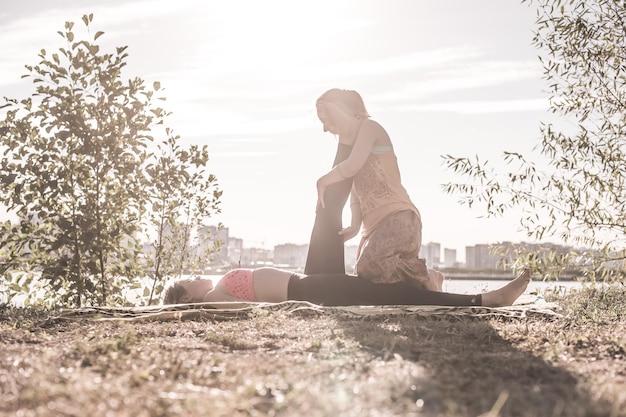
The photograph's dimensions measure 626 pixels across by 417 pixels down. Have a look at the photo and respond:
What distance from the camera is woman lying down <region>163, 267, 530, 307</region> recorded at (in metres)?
6.06

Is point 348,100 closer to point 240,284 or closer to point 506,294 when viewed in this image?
point 240,284

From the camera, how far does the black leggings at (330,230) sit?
22.1 feet

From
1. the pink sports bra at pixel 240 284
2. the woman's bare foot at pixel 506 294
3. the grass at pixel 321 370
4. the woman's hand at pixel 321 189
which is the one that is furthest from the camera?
the pink sports bra at pixel 240 284

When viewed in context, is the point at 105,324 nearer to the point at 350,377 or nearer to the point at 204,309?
the point at 204,309

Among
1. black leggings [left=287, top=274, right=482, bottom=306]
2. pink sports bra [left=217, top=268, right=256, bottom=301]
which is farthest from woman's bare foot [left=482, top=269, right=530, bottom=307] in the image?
pink sports bra [left=217, top=268, right=256, bottom=301]

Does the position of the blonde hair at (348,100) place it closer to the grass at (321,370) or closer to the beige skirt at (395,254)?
the beige skirt at (395,254)

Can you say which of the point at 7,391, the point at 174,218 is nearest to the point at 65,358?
the point at 7,391

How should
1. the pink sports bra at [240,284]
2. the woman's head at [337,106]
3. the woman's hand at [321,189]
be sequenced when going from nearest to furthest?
the woman's hand at [321,189]
the pink sports bra at [240,284]
the woman's head at [337,106]

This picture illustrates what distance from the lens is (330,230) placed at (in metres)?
6.76

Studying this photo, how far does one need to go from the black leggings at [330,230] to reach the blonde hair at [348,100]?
1.26ft

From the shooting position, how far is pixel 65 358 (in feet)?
10.5

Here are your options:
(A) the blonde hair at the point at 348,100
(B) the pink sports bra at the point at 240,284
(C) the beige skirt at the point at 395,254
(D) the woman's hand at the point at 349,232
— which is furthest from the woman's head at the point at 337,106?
(B) the pink sports bra at the point at 240,284

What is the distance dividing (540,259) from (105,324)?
12.6 ft

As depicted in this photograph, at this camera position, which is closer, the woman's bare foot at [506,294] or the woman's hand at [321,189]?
the woman's bare foot at [506,294]
